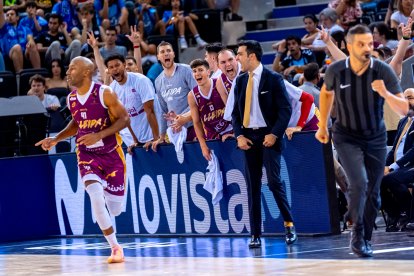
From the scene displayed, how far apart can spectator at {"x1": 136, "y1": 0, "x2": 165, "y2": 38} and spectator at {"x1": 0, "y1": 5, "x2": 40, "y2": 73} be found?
2.32 m

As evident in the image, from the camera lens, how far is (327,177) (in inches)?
465

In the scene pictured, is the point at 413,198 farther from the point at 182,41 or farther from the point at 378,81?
the point at 182,41

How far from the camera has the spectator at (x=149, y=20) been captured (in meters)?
21.7

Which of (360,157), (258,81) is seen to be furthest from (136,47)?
(360,157)

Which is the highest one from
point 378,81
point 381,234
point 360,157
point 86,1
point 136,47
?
point 86,1

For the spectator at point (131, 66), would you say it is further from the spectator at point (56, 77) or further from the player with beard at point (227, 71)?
the spectator at point (56, 77)

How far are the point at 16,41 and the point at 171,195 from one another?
8562mm

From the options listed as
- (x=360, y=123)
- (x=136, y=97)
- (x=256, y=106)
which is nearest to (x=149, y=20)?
(x=136, y=97)

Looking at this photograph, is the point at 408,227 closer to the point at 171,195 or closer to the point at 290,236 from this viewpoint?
the point at 290,236

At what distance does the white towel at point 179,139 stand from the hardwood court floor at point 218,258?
3.59 feet

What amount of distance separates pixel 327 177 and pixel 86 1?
1146 cm

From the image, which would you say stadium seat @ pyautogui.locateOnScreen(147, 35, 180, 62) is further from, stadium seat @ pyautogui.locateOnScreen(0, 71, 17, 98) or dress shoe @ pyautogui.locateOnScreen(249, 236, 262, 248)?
dress shoe @ pyautogui.locateOnScreen(249, 236, 262, 248)

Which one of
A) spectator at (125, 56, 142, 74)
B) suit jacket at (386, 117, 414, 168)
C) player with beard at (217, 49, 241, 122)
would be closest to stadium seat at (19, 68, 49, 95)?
spectator at (125, 56, 142, 74)

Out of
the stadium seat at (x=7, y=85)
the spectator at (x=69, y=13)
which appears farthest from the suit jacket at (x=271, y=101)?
the spectator at (x=69, y=13)
